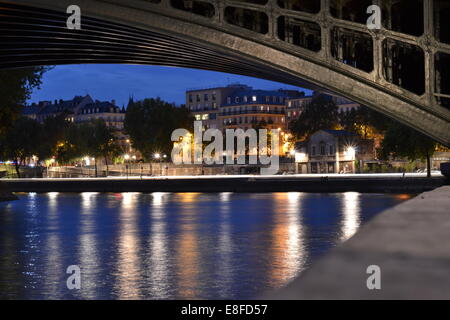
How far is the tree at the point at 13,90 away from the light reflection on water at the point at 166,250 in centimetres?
1006

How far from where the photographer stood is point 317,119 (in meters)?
145

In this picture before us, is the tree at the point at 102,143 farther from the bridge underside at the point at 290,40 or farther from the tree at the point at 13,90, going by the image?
the bridge underside at the point at 290,40

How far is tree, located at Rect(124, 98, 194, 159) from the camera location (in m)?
134

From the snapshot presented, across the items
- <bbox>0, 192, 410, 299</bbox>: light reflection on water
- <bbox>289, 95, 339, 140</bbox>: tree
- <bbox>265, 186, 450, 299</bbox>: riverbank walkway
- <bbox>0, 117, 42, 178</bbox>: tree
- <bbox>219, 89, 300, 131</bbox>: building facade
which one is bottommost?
<bbox>0, 192, 410, 299</bbox>: light reflection on water

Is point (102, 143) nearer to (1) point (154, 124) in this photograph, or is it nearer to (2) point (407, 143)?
(1) point (154, 124)

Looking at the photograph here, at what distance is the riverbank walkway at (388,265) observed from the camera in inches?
240

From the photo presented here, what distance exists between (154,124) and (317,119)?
31.8 meters

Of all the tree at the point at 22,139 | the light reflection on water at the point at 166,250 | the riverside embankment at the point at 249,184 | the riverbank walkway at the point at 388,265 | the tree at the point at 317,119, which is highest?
the tree at the point at 317,119

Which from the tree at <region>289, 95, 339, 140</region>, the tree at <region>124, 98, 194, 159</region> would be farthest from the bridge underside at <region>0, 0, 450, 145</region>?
the tree at <region>289, 95, 339, 140</region>

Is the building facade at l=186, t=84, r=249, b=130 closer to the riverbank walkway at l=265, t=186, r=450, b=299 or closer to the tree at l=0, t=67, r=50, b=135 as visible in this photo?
the tree at l=0, t=67, r=50, b=135

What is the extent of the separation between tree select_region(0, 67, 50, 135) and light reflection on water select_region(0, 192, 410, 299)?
10057 mm

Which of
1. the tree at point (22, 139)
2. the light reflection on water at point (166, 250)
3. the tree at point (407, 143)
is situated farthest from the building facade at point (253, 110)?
the light reflection on water at point (166, 250)
